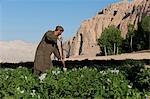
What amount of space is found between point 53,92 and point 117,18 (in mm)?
140273

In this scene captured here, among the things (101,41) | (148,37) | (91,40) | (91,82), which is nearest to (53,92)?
(91,82)

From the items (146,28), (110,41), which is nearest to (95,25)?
(110,41)

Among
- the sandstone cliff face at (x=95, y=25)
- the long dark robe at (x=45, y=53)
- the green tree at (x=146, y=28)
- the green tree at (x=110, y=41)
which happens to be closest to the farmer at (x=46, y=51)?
the long dark robe at (x=45, y=53)

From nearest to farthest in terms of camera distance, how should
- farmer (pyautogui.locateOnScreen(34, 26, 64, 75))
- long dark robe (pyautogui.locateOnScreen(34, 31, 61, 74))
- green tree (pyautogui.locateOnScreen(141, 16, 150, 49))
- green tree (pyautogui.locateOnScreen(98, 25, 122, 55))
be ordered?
1. farmer (pyautogui.locateOnScreen(34, 26, 64, 75))
2. long dark robe (pyautogui.locateOnScreen(34, 31, 61, 74))
3. green tree (pyautogui.locateOnScreen(141, 16, 150, 49))
4. green tree (pyautogui.locateOnScreen(98, 25, 122, 55))

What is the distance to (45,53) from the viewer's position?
36.8 feet

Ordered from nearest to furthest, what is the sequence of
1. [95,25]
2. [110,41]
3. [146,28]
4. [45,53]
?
1. [45,53]
2. [146,28]
3. [110,41]
4. [95,25]

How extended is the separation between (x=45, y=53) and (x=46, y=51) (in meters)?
0.06

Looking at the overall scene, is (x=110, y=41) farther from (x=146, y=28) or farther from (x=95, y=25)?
(x=95, y=25)

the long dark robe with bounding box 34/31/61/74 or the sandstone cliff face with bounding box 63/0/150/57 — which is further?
the sandstone cliff face with bounding box 63/0/150/57

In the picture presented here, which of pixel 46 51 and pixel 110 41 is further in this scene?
pixel 110 41

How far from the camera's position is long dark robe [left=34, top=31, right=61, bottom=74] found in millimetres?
10906

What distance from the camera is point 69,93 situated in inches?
317

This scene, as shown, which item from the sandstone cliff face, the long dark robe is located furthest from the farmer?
the sandstone cliff face

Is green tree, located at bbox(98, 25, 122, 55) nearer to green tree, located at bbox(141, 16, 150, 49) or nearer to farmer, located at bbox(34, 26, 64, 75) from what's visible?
green tree, located at bbox(141, 16, 150, 49)
